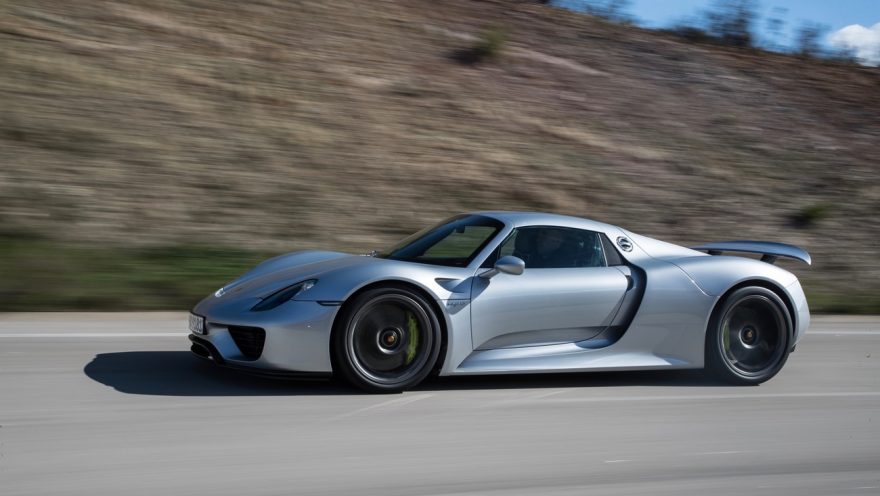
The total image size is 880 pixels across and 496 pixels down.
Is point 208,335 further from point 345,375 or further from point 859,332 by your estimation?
point 859,332

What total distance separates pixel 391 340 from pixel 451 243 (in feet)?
3.12

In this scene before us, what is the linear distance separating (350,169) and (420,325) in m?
7.39

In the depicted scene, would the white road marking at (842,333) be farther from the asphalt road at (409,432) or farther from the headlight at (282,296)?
the headlight at (282,296)

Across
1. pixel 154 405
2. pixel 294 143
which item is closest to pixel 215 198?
pixel 294 143

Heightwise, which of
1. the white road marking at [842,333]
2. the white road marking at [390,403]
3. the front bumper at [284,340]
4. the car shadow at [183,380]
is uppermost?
the front bumper at [284,340]

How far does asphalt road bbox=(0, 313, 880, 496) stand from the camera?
402cm

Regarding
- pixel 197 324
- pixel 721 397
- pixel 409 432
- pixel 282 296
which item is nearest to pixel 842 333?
pixel 721 397

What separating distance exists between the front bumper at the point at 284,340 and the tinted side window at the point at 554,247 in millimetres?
1199

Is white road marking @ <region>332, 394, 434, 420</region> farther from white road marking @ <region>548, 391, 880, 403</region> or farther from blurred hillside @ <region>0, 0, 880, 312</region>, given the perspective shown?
blurred hillside @ <region>0, 0, 880, 312</region>

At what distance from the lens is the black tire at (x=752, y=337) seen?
20.2 feet

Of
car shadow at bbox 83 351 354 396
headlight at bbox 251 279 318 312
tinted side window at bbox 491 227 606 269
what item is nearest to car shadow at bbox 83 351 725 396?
car shadow at bbox 83 351 354 396

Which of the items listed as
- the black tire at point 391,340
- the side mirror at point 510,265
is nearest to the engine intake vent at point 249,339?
the black tire at point 391,340

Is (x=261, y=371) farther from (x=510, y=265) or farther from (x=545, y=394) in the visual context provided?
(x=545, y=394)

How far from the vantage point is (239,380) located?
5.56 meters
